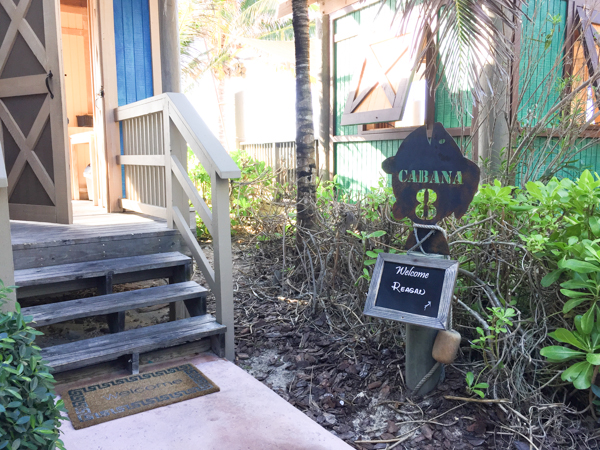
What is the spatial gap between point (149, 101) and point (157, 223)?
1.04m

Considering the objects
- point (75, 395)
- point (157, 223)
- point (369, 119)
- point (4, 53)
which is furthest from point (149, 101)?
point (369, 119)

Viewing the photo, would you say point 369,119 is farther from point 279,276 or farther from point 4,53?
point 4,53

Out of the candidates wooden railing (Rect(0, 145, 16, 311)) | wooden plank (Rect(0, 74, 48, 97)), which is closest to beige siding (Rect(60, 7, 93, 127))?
wooden plank (Rect(0, 74, 48, 97))

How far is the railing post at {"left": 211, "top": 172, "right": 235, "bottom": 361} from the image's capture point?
127 inches

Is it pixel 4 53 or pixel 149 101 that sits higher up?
pixel 4 53

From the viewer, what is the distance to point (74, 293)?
16.3 feet

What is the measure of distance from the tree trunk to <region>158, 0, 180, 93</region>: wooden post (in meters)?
1.46

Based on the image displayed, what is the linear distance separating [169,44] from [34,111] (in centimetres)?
160

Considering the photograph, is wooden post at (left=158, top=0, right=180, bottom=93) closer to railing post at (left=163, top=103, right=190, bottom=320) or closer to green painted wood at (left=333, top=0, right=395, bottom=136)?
railing post at (left=163, top=103, right=190, bottom=320)

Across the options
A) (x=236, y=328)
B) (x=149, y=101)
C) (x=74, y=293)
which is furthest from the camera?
(x=74, y=293)

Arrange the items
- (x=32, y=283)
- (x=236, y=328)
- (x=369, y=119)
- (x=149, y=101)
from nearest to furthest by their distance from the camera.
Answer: (x=32, y=283) < (x=236, y=328) < (x=149, y=101) < (x=369, y=119)

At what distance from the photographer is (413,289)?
8.27 ft

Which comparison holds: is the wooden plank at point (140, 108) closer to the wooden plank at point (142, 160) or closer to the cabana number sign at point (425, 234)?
the wooden plank at point (142, 160)

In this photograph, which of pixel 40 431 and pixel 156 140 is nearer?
pixel 40 431
